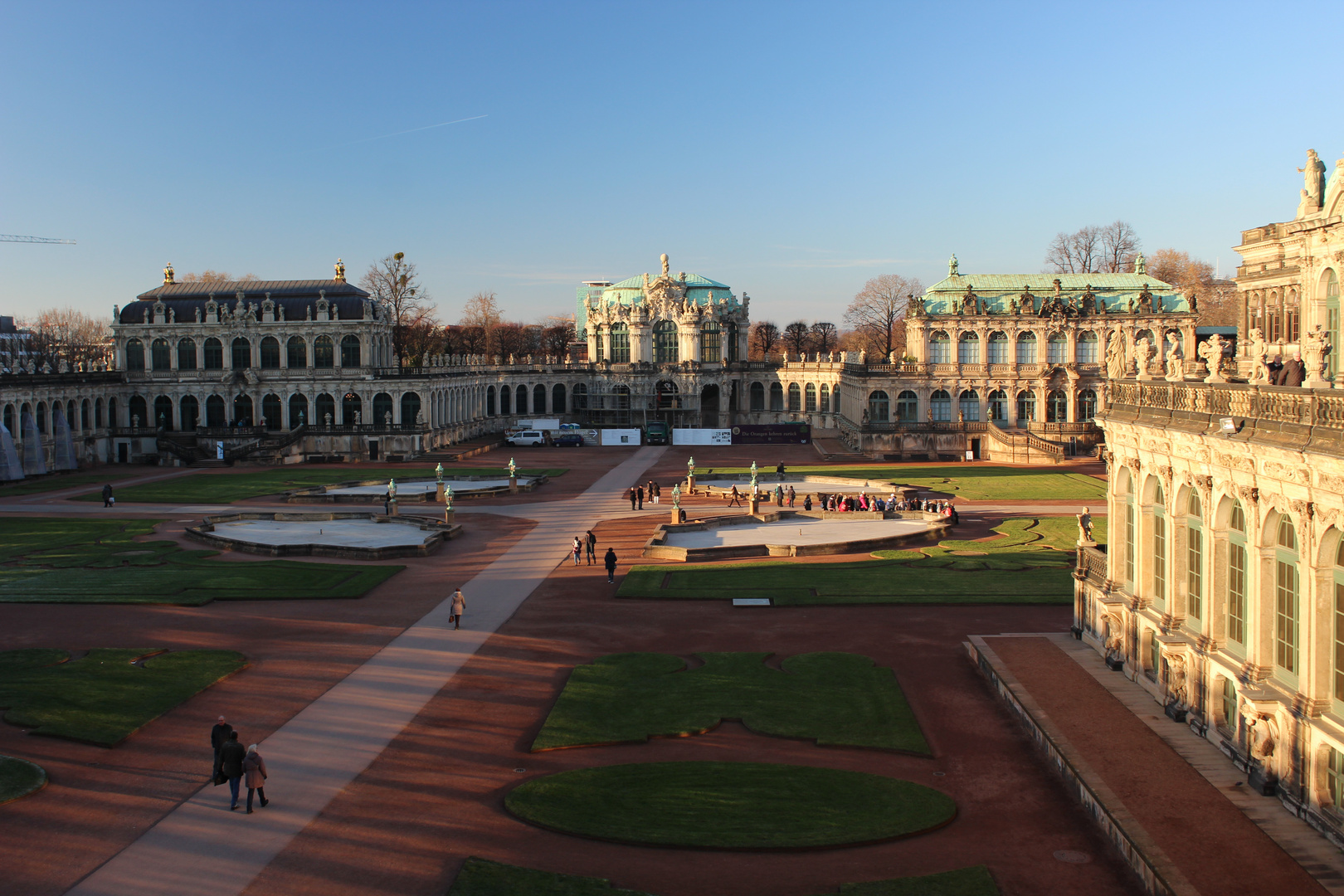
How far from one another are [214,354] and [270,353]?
218 inches

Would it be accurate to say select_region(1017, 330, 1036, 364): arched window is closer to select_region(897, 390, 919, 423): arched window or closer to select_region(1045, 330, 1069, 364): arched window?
select_region(1045, 330, 1069, 364): arched window

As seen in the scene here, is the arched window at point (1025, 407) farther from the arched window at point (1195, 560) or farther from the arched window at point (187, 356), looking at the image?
the arched window at point (187, 356)

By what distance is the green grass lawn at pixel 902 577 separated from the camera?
46.1 m

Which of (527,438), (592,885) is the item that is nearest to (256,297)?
(527,438)

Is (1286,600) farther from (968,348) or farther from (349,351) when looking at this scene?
(349,351)

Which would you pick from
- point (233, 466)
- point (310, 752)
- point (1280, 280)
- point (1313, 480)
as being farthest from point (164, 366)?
point (1313, 480)

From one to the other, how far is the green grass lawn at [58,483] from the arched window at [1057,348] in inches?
3222

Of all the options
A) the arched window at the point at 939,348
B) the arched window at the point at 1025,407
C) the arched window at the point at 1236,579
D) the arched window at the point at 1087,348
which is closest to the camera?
the arched window at the point at 1236,579

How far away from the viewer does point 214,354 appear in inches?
4545

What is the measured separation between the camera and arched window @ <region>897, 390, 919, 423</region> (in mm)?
111688

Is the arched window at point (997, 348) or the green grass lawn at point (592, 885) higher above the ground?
the arched window at point (997, 348)

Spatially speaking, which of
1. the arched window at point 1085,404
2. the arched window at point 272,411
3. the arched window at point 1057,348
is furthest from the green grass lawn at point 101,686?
the arched window at point 1085,404

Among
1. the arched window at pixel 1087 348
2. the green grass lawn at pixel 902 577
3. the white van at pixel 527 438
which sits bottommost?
the green grass lawn at pixel 902 577

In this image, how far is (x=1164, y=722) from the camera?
29125 millimetres
